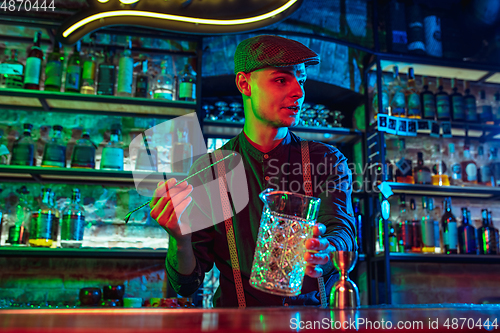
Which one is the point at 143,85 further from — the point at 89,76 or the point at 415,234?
the point at 415,234

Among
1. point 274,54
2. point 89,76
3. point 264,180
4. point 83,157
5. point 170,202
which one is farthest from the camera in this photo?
point 89,76

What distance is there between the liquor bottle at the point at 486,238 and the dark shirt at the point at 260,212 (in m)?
2.13

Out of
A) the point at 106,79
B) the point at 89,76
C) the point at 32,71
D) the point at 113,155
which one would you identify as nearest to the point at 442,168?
the point at 113,155

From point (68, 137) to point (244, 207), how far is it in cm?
196

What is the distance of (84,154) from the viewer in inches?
101

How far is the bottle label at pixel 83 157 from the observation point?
2.53 m

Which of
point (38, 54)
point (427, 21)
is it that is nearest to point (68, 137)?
point (38, 54)

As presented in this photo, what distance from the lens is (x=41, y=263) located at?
Result: 2.71 m

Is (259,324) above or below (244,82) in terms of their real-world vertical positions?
below

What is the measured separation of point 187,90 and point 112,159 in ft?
2.04

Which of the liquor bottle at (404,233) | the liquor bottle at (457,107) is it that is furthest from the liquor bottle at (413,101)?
the liquor bottle at (404,233)

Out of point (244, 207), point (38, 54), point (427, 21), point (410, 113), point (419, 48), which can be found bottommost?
point (244, 207)

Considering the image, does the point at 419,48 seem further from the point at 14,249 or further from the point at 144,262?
the point at 14,249

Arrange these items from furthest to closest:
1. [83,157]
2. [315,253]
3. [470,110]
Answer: [470,110] → [83,157] → [315,253]
